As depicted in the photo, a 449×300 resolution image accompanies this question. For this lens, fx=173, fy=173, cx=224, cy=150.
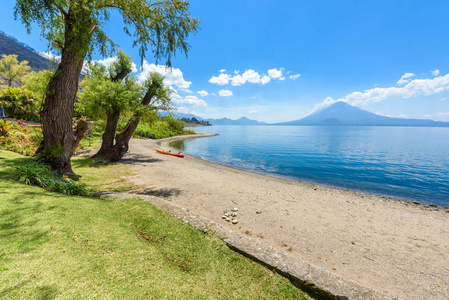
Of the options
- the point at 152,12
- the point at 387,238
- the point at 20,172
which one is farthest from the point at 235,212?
the point at 152,12

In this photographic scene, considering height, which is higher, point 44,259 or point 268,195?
point 44,259

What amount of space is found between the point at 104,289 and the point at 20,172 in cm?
710

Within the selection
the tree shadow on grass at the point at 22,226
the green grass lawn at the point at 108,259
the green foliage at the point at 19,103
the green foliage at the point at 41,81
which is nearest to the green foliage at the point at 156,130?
the green foliage at the point at 41,81

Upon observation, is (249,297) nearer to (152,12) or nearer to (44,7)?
(152,12)

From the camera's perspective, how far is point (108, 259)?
309cm

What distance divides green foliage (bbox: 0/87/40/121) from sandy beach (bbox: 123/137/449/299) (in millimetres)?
21280

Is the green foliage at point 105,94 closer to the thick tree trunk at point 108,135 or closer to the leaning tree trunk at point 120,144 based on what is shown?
the thick tree trunk at point 108,135

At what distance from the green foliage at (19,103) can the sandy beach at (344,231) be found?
21280mm

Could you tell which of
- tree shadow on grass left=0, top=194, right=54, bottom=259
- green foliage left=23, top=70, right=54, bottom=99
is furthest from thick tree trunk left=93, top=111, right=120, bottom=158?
tree shadow on grass left=0, top=194, right=54, bottom=259

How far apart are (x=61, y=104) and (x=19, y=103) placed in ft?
71.4

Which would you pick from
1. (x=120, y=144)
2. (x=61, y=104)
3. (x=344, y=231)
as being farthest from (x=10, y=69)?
(x=344, y=231)

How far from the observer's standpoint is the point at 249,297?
312cm

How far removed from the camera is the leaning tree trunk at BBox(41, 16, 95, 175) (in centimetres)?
760

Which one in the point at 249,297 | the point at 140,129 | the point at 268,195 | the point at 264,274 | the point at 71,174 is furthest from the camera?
the point at 140,129
